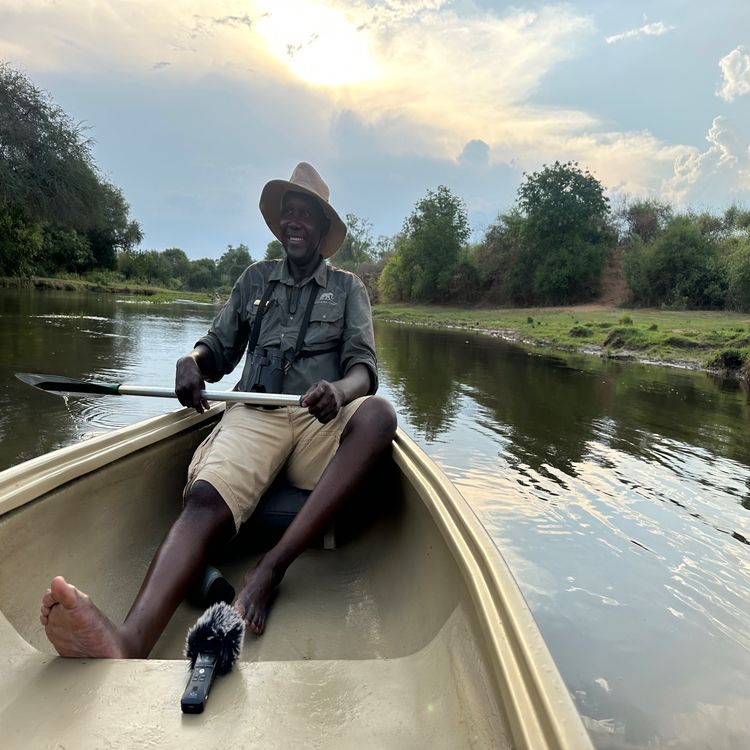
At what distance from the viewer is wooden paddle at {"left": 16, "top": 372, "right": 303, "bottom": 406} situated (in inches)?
86.7

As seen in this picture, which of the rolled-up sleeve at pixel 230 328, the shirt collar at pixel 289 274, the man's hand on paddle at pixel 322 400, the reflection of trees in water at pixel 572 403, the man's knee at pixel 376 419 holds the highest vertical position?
the shirt collar at pixel 289 274

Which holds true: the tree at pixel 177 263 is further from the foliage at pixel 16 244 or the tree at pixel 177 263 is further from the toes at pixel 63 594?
the toes at pixel 63 594

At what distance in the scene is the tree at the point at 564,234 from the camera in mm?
33781

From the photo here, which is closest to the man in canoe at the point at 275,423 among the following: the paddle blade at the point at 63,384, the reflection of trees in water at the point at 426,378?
the paddle blade at the point at 63,384

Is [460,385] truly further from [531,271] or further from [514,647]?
[531,271]

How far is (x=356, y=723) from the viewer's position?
1.17 meters

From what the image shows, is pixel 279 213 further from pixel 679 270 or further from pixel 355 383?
pixel 679 270

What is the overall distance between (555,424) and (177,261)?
91.7 meters

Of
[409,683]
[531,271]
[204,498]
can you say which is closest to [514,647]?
[409,683]

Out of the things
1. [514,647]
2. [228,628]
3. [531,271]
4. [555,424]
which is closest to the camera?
[514,647]

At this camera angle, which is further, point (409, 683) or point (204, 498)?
point (204, 498)

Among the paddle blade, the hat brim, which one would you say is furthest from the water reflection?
the paddle blade

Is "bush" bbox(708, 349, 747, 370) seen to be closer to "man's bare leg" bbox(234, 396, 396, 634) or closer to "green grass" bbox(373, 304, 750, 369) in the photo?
"green grass" bbox(373, 304, 750, 369)

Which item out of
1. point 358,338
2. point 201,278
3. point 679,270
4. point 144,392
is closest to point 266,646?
point 358,338
